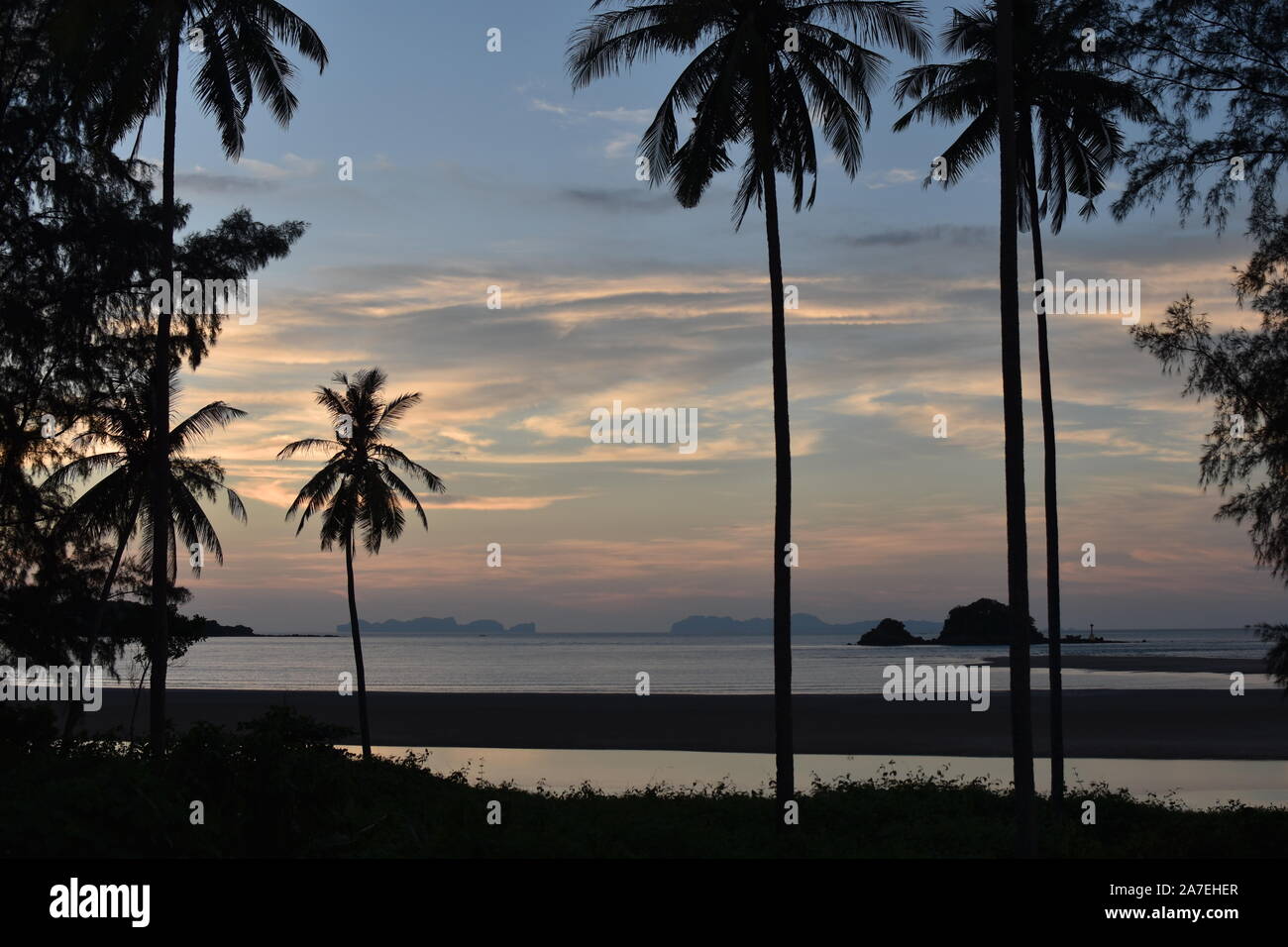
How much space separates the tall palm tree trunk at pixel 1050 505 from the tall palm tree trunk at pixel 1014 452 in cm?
592

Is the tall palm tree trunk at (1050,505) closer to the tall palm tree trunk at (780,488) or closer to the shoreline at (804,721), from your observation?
the tall palm tree trunk at (780,488)

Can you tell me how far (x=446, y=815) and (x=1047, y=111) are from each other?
1897cm

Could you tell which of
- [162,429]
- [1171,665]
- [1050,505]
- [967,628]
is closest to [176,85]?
[162,429]

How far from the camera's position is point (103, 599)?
2819 cm

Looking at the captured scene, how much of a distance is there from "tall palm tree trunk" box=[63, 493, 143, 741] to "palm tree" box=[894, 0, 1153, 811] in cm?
2115

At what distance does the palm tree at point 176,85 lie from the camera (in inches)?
854

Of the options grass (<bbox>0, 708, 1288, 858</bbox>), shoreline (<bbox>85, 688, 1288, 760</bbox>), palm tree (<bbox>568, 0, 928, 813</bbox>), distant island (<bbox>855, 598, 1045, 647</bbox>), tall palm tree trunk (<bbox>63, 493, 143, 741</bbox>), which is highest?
palm tree (<bbox>568, 0, 928, 813</bbox>)

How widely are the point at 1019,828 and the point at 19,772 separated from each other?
45.1 feet

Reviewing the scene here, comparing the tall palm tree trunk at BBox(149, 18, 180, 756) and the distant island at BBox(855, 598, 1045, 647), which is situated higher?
the tall palm tree trunk at BBox(149, 18, 180, 756)

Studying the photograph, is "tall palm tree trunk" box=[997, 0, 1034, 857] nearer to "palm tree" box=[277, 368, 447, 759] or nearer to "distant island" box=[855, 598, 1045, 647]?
"palm tree" box=[277, 368, 447, 759]

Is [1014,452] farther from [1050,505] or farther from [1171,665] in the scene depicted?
[1171,665]

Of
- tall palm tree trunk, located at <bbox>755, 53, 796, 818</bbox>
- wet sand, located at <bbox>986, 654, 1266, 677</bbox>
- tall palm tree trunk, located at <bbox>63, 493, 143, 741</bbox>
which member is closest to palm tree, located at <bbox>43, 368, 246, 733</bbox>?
tall palm tree trunk, located at <bbox>63, 493, 143, 741</bbox>

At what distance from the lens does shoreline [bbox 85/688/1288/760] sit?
38.8 m
